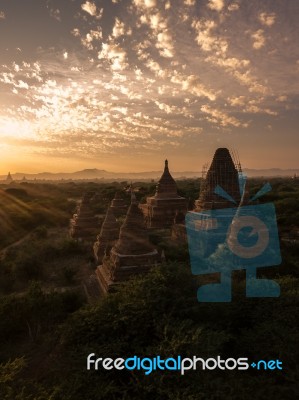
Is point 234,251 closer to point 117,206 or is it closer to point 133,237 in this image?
point 133,237

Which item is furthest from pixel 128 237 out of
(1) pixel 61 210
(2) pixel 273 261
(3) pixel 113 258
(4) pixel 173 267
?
(1) pixel 61 210

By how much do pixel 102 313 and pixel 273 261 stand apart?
13057 mm

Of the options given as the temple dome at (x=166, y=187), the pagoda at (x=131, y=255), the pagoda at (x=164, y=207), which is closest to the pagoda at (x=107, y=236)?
the pagoda at (x=131, y=255)

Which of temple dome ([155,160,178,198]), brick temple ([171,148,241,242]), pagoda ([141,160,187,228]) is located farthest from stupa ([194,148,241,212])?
temple dome ([155,160,178,198])

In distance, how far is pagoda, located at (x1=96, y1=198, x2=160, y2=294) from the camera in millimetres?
16188

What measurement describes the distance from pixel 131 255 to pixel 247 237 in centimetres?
787

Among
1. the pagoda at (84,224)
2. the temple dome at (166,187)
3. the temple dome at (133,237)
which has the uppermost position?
the temple dome at (166,187)

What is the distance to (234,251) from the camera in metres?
18.6

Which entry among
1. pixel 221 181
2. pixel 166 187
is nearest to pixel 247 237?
pixel 221 181

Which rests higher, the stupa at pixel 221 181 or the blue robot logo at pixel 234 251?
the stupa at pixel 221 181

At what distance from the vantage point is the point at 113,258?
669 inches

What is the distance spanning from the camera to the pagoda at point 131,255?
53.1ft

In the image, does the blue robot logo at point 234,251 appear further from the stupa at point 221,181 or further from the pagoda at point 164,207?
the pagoda at point 164,207

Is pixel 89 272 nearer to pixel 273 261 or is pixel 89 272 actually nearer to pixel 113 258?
pixel 113 258
